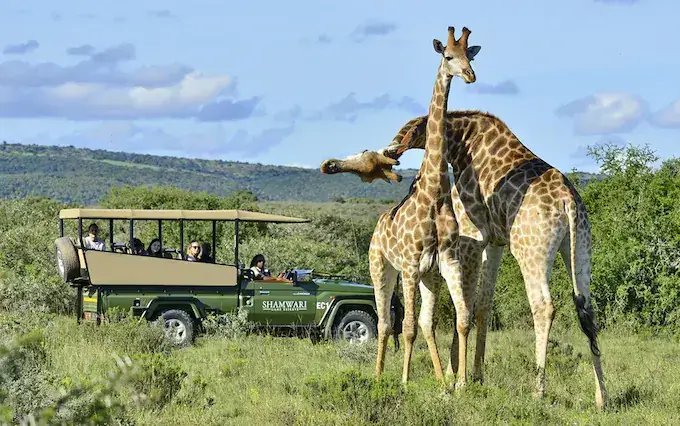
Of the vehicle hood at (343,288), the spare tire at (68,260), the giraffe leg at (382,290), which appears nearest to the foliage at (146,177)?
the vehicle hood at (343,288)

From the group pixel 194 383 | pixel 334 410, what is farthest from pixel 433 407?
pixel 194 383

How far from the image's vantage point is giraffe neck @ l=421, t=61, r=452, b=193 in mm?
9961

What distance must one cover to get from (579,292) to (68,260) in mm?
7853

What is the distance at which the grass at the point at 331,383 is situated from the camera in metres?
8.74

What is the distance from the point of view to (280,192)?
12850 cm

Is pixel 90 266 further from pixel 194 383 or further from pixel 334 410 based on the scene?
pixel 334 410

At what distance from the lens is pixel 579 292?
9.66 metres

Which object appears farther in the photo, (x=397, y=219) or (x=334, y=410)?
(x=397, y=219)

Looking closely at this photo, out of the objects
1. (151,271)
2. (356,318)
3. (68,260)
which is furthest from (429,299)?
(68,260)

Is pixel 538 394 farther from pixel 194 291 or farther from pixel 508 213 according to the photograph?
pixel 194 291

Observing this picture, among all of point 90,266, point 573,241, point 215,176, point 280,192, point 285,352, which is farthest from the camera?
point 215,176

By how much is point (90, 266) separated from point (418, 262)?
6646 millimetres

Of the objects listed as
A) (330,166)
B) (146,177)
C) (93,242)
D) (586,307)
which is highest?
(146,177)

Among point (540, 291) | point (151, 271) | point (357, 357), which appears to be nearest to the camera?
point (540, 291)
